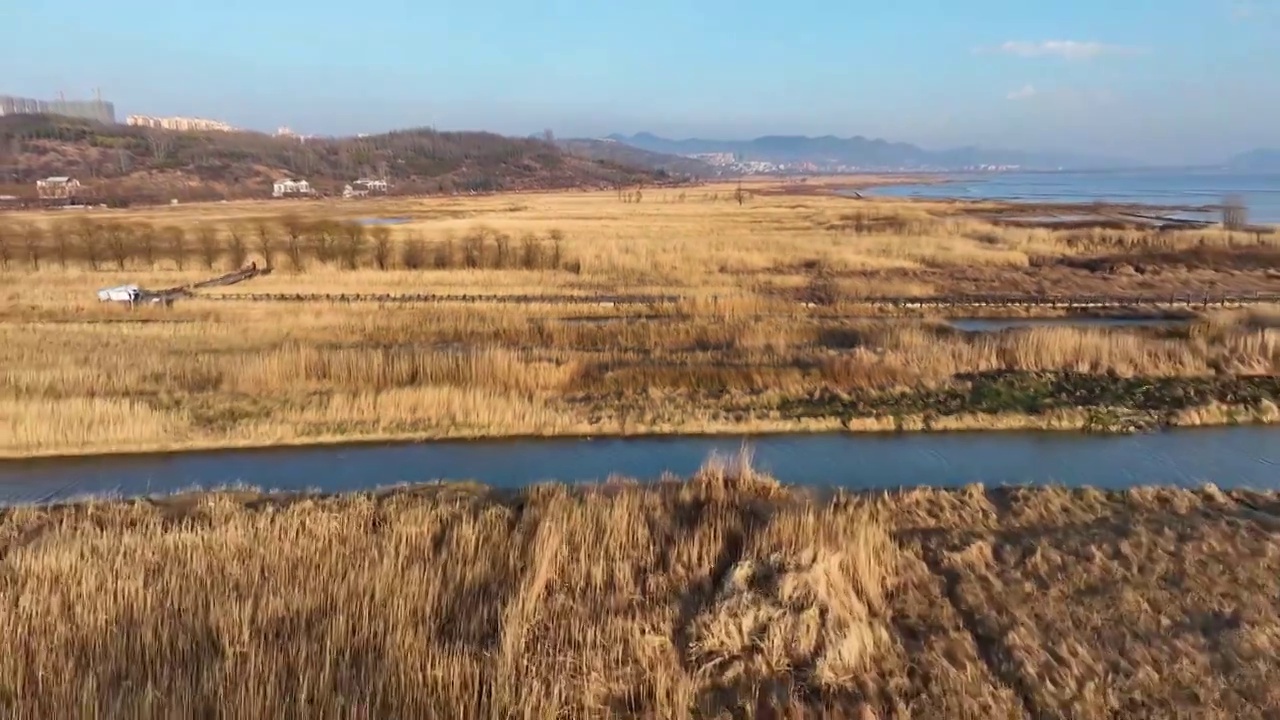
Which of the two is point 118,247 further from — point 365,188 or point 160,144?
point 160,144

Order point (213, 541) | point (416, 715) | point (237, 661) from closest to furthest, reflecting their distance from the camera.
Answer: point (416, 715)
point (237, 661)
point (213, 541)

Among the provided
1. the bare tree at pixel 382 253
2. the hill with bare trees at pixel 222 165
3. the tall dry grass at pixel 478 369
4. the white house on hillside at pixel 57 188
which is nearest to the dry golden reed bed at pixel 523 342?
the tall dry grass at pixel 478 369

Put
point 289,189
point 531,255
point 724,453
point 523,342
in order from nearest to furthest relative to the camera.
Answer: point 724,453
point 523,342
point 531,255
point 289,189

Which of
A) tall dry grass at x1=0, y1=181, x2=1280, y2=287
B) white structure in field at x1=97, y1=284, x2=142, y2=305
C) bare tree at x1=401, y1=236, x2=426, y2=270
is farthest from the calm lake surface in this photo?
bare tree at x1=401, y1=236, x2=426, y2=270

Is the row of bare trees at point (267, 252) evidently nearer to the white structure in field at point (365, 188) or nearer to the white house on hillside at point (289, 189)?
the white house on hillside at point (289, 189)

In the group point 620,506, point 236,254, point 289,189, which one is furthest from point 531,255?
point 289,189

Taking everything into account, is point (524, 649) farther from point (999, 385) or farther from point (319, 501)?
point (999, 385)

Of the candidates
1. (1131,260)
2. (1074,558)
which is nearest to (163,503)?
(1074,558)
